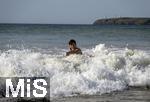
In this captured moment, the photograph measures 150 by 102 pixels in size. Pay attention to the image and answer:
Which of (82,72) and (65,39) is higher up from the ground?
(65,39)

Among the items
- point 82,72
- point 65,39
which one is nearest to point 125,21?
point 65,39

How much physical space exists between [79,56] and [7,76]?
313 cm

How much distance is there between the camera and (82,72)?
11.9 metres

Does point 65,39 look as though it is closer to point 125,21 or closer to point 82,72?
point 82,72

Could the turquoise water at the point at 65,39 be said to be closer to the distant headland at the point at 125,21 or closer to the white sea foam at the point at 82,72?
the white sea foam at the point at 82,72

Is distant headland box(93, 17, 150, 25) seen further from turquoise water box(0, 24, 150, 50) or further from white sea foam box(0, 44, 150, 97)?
white sea foam box(0, 44, 150, 97)

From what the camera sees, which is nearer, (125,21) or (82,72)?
(82,72)

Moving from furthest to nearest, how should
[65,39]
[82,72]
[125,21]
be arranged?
[125,21] → [65,39] → [82,72]

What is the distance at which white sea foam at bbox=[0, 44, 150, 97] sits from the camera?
10.3m

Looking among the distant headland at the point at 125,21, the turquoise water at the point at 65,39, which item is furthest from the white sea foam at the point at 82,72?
the distant headland at the point at 125,21

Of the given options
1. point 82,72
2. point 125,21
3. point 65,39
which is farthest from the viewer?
point 125,21

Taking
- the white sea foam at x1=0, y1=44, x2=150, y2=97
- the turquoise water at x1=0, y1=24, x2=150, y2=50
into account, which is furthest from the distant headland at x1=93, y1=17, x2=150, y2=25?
the white sea foam at x1=0, y1=44, x2=150, y2=97

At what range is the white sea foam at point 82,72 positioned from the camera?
10.3 m

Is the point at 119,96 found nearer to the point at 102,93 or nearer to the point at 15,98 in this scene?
the point at 102,93
